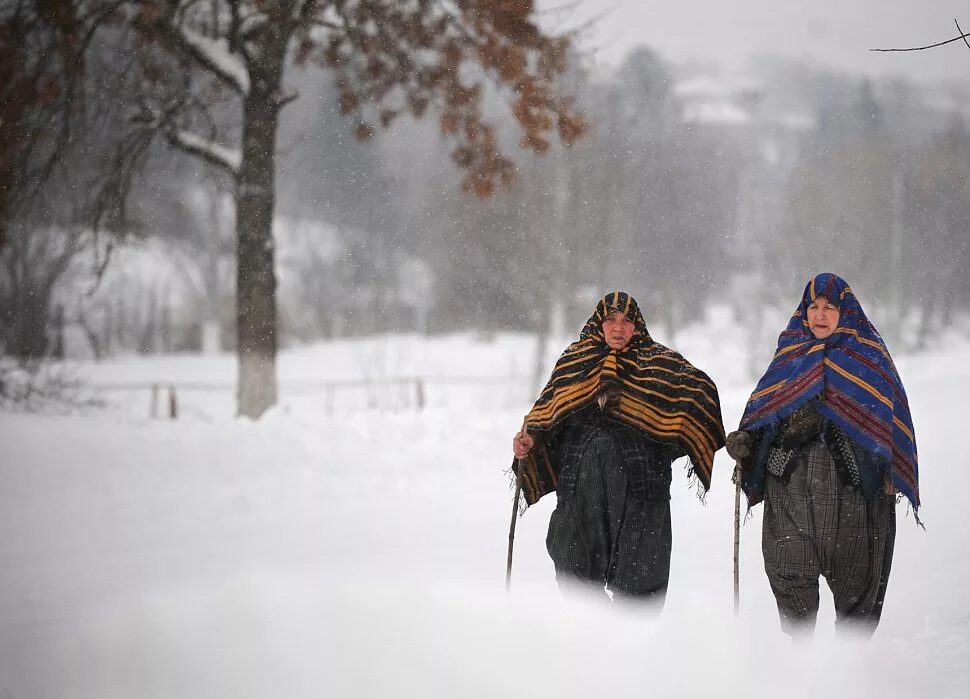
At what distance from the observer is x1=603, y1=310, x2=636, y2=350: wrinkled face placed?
399cm

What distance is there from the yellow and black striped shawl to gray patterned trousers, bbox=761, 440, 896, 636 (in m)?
0.39

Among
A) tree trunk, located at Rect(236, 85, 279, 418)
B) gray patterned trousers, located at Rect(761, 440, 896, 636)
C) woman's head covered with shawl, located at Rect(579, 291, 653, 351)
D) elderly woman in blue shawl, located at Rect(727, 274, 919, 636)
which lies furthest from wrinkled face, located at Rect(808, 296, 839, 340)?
tree trunk, located at Rect(236, 85, 279, 418)

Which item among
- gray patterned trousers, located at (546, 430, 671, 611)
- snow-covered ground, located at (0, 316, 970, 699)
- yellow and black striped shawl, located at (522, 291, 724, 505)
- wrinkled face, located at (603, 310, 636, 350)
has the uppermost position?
wrinkled face, located at (603, 310, 636, 350)

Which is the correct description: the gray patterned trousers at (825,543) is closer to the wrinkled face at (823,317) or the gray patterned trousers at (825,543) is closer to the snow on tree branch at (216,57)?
the wrinkled face at (823,317)

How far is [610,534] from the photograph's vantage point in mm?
3990

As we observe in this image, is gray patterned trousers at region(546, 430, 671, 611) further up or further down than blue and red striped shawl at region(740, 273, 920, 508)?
further down

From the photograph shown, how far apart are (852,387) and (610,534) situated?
3.96 feet

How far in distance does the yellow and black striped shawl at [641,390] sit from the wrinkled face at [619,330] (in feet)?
0.08

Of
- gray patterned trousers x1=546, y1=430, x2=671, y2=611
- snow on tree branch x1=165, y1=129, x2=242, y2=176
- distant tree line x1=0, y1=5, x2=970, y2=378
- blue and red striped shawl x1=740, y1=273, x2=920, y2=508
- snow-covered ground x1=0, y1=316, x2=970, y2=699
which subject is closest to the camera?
snow-covered ground x1=0, y1=316, x2=970, y2=699

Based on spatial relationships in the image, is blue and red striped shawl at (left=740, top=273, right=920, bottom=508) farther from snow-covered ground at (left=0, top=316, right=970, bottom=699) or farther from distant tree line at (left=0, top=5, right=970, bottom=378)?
distant tree line at (left=0, top=5, right=970, bottom=378)

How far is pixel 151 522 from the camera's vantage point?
6.74 m

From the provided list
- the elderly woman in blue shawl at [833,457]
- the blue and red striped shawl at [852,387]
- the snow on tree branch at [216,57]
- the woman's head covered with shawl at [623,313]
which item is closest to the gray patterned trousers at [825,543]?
the elderly woman in blue shawl at [833,457]

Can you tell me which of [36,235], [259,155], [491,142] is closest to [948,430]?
[491,142]

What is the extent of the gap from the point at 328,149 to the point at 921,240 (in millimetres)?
14727
